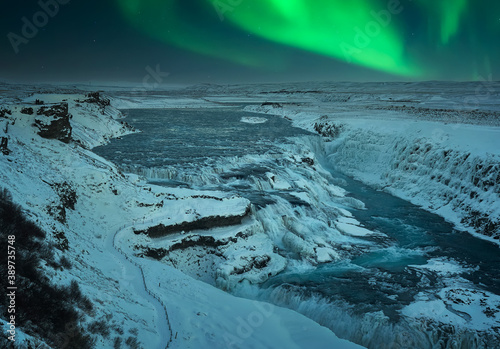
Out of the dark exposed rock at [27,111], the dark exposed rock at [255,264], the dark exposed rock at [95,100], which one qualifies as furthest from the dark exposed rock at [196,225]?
the dark exposed rock at [95,100]

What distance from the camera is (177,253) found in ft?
56.2

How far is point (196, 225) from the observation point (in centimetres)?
1845

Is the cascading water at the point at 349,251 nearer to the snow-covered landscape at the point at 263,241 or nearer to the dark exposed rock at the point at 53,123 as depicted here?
the snow-covered landscape at the point at 263,241

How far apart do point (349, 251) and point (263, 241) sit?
449 cm

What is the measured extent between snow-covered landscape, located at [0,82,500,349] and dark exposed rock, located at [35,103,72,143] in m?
0.08

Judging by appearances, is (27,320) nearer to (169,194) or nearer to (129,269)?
(129,269)

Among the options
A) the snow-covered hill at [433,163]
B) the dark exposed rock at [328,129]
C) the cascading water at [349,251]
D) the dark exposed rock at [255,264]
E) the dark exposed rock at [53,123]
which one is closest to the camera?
the cascading water at [349,251]

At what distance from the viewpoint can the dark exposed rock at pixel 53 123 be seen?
2114 centimetres

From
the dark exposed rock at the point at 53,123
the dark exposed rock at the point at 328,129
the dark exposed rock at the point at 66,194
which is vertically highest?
the dark exposed rock at the point at 328,129

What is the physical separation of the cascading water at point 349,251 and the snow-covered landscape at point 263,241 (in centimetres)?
8

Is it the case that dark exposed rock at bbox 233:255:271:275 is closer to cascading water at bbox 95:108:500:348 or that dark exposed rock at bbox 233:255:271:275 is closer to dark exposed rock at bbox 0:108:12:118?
cascading water at bbox 95:108:500:348

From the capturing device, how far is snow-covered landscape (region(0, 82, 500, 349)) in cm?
1102

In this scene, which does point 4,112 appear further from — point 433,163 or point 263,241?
point 433,163

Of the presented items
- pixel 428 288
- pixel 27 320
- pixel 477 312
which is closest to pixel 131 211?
pixel 27 320
